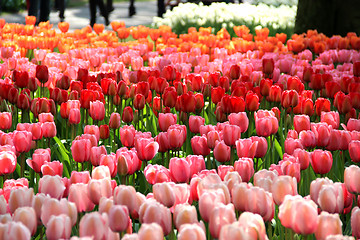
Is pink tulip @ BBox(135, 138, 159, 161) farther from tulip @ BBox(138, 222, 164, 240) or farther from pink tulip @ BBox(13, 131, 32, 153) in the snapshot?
tulip @ BBox(138, 222, 164, 240)

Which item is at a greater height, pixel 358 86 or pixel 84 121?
pixel 358 86

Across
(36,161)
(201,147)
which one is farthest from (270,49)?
(36,161)

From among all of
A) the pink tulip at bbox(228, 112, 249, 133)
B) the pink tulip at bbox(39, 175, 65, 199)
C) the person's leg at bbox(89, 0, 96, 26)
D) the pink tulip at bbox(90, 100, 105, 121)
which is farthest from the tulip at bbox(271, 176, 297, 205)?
the person's leg at bbox(89, 0, 96, 26)

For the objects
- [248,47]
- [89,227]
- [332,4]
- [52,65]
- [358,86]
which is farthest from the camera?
[332,4]

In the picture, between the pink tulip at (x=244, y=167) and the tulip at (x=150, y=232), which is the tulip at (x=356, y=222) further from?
the tulip at (x=150, y=232)

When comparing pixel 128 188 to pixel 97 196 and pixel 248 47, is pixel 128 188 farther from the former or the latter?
pixel 248 47

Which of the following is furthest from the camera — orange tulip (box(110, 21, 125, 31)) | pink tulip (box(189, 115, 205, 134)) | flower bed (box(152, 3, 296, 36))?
flower bed (box(152, 3, 296, 36))

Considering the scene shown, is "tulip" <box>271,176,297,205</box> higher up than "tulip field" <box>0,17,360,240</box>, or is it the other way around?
"tulip" <box>271,176,297,205</box>

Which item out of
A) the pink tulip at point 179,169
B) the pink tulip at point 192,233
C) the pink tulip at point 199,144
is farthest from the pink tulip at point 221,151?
the pink tulip at point 192,233

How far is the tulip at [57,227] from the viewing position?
169 cm

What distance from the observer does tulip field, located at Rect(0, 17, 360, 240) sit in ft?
5.72

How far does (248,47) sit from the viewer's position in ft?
21.8

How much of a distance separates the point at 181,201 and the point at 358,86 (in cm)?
240

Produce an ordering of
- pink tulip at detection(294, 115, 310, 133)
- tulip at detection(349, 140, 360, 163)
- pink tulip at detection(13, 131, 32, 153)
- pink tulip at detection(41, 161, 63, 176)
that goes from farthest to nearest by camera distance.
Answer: pink tulip at detection(294, 115, 310, 133)
pink tulip at detection(13, 131, 32, 153)
tulip at detection(349, 140, 360, 163)
pink tulip at detection(41, 161, 63, 176)
